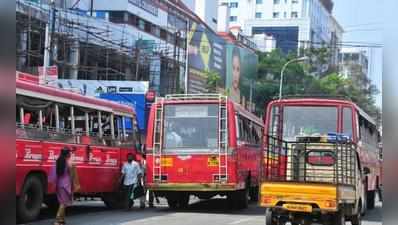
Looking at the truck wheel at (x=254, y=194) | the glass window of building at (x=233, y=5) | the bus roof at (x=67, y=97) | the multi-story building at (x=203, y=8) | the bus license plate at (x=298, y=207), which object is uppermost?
the glass window of building at (x=233, y=5)

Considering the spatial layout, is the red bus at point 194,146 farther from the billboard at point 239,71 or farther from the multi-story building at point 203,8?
the multi-story building at point 203,8

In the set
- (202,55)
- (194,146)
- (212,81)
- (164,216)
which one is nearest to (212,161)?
(194,146)

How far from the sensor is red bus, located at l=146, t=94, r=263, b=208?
15.0 metres

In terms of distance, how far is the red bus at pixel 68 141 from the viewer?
1167 cm

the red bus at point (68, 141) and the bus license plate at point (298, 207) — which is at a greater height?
the red bus at point (68, 141)

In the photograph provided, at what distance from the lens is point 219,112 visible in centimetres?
1528

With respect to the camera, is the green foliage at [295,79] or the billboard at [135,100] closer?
the billboard at [135,100]

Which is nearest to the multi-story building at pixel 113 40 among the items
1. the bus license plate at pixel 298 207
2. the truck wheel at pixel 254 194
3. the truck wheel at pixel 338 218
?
the truck wheel at pixel 254 194

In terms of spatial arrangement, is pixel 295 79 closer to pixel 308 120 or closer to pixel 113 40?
pixel 113 40

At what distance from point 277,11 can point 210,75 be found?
39.9 metres

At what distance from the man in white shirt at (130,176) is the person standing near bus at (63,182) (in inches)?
136

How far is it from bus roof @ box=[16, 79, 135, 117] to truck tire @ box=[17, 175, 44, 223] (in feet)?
5.27
